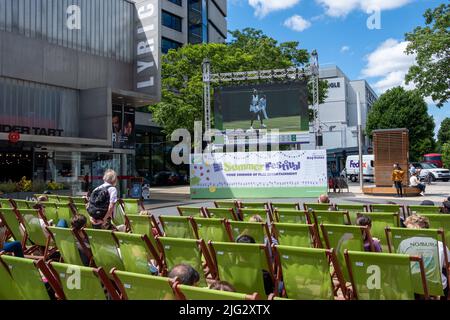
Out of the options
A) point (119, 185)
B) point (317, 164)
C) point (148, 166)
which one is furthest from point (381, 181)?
point (148, 166)

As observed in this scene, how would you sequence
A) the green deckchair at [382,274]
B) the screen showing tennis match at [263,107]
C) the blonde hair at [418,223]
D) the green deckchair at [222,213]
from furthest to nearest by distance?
the screen showing tennis match at [263,107] → the green deckchair at [222,213] → the blonde hair at [418,223] → the green deckchair at [382,274]

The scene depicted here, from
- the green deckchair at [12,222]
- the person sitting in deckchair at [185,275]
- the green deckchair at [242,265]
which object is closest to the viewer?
the person sitting in deckchair at [185,275]

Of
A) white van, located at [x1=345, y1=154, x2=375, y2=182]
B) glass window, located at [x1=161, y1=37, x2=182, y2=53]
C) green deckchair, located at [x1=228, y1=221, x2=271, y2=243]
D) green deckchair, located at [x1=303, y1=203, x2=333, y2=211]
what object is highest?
glass window, located at [x1=161, y1=37, x2=182, y2=53]

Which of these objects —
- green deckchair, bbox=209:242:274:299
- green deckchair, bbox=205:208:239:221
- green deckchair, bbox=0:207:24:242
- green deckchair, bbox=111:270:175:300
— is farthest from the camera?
green deckchair, bbox=205:208:239:221

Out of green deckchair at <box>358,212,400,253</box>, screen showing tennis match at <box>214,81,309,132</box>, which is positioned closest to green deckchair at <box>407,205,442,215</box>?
green deckchair at <box>358,212,400,253</box>

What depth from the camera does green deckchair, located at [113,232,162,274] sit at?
418 centimetres

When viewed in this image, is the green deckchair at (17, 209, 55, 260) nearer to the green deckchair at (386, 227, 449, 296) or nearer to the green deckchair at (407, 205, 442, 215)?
the green deckchair at (386, 227, 449, 296)

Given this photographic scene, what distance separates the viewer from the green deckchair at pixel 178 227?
5.55 meters

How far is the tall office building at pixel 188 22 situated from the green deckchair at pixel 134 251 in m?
34.0

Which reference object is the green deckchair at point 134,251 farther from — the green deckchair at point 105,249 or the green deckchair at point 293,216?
the green deckchair at point 293,216

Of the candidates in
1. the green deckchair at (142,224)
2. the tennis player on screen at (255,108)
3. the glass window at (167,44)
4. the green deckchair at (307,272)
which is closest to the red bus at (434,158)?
the glass window at (167,44)

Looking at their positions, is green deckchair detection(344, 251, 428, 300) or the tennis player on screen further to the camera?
the tennis player on screen

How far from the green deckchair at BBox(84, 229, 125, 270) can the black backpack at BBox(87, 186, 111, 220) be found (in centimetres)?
193

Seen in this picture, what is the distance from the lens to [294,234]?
4.89m
